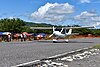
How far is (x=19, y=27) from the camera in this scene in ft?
446

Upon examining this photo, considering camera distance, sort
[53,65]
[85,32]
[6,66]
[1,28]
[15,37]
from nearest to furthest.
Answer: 1. [6,66]
2. [53,65]
3. [15,37]
4. [1,28]
5. [85,32]

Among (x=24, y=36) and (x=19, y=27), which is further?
(x=19, y=27)

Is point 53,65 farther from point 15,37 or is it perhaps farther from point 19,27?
point 19,27

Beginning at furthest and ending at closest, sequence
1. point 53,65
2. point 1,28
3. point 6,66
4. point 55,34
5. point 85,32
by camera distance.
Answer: point 85,32 → point 1,28 → point 55,34 → point 53,65 → point 6,66

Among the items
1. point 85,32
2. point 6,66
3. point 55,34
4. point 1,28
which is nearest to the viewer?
point 6,66

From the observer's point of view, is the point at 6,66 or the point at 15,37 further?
the point at 15,37

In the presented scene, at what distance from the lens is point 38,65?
41.8 feet

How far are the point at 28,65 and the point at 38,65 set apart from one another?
1.86 ft

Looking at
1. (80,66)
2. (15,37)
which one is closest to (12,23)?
(15,37)

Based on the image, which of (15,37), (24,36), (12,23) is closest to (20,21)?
(12,23)

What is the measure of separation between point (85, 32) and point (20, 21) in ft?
141

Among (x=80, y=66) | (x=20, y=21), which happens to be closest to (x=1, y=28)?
(x=20, y=21)

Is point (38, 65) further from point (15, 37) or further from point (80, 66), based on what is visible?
point (15, 37)

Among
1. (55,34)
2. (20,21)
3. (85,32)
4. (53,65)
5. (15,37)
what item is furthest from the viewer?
(85,32)
